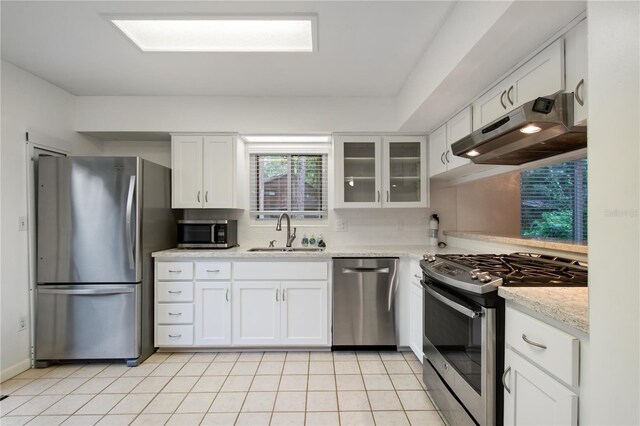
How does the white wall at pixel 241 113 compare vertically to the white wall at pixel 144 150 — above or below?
above

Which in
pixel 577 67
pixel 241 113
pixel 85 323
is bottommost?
pixel 85 323

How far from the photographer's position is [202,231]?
9.38ft

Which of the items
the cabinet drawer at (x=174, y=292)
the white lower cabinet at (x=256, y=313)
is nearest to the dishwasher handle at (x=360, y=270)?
the white lower cabinet at (x=256, y=313)

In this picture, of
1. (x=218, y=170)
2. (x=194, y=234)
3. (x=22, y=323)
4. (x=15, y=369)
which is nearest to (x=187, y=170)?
(x=218, y=170)

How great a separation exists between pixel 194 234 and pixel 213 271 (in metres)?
0.49

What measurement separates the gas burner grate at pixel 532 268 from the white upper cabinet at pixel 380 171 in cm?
113

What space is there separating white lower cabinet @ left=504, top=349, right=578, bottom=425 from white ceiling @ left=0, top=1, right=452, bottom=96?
1.88 m

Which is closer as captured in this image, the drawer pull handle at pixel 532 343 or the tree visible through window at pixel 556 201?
the drawer pull handle at pixel 532 343

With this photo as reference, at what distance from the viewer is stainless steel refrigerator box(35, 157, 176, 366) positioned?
241 centimetres

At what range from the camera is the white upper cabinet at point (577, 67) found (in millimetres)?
1196

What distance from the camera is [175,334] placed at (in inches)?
103

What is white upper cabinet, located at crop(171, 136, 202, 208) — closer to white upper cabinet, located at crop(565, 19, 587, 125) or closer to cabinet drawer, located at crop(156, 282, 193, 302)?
cabinet drawer, located at crop(156, 282, 193, 302)

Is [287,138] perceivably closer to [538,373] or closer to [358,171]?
[358,171]

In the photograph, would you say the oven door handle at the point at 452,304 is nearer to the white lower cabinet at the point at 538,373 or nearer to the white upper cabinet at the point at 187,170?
the white lower cabinet at the point at 538,373
